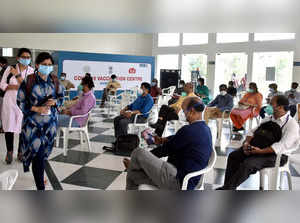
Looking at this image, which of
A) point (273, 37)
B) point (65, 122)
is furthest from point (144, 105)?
point (273, 37)

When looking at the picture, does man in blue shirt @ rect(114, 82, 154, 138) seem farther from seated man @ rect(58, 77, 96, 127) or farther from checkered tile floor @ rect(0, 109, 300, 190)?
seated man @ rect(58, 77, 96, 127)

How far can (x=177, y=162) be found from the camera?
215 centimetres

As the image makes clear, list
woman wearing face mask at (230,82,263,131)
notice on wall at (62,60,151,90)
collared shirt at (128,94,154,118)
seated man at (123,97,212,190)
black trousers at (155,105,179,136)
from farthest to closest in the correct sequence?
notice on wall at (62,60,151,90), woman wearing face mask at (230,82,263,131), collared shirt at (128,94,154,118), black trousers at (155,105,179,136), seated man at (123,97,212,190)

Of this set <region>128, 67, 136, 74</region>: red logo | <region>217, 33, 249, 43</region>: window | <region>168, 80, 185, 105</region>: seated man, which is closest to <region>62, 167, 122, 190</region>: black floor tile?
<region>168, 80, 185, 105</region>: seated man

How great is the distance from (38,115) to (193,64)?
12.4 meters

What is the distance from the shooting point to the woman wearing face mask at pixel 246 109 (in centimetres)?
499

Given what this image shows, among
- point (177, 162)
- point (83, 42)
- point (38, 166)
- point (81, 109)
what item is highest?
point (83, 42)

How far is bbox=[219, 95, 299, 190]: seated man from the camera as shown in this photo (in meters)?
2.54

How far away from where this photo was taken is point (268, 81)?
11250mm

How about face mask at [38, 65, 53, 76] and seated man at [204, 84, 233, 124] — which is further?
seated man at [204, 84, 233, 124]

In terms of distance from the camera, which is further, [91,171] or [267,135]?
[91,171]

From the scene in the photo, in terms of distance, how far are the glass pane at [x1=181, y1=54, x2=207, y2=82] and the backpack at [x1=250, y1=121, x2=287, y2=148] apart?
10.9 metres

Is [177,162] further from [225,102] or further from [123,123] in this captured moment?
[225,102]


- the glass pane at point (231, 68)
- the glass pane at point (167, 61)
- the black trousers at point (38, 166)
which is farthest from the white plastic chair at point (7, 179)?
the glass pane at point (167, 61)
